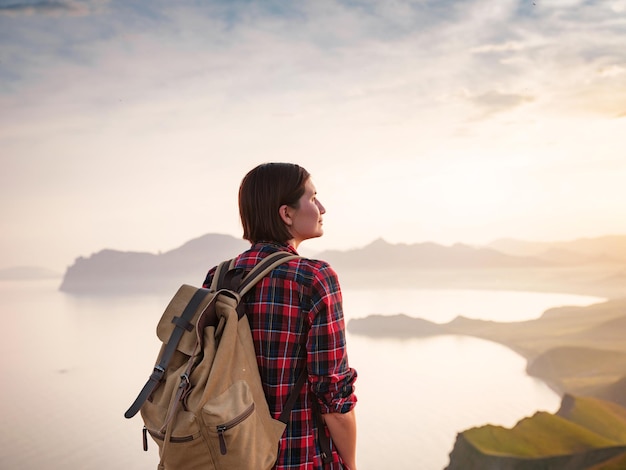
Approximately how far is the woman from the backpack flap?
9 cm

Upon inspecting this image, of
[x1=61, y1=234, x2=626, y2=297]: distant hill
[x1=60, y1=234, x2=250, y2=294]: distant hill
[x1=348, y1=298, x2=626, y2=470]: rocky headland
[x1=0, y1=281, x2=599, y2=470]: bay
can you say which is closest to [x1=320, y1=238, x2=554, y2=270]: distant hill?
[x1=61, y1=234, x2=626, y2=297]: distant hill

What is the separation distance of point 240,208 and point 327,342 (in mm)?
308

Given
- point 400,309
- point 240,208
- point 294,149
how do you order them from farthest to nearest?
point 400,309 < point 294,149 < point 240,208

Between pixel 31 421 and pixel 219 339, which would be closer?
pixel 219 339

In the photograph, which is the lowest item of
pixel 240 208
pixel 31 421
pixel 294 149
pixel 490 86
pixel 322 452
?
pixel 31 421

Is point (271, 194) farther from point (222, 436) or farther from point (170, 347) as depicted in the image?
point (222, 436)

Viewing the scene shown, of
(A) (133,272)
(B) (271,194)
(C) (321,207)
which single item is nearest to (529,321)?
(C) (321,207)

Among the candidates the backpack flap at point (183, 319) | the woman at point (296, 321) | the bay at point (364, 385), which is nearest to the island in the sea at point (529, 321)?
the bay at point (364, 385)

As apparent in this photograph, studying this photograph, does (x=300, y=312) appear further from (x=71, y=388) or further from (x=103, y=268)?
(x=103, y=268)

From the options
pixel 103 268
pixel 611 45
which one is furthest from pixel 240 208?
pixel 103 268

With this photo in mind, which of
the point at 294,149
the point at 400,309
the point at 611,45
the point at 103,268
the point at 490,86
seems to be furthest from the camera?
the point at 103,268

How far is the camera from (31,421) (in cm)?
617

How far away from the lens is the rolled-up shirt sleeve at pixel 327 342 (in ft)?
3.32

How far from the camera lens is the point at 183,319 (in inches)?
39.4
